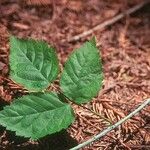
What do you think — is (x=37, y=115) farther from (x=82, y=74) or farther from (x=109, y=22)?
(x=109, y=22)

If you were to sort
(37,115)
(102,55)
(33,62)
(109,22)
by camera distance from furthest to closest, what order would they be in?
(109,22)
(102,55)
(33,62)
(37,115)

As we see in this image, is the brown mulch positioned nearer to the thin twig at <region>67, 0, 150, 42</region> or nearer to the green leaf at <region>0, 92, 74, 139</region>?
the thin twig at <region>67, 0, 150, 42</region>

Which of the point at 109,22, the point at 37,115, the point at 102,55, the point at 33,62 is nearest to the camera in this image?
the point at 37,115

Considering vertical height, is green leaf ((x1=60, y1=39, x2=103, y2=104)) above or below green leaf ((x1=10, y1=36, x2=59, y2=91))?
below

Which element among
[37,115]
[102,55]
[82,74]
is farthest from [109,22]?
[37,115]

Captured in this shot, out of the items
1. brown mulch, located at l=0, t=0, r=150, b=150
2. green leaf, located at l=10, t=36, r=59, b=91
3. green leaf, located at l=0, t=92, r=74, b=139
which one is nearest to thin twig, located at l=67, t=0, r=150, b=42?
brown mulch, located at l=0, t=0, r=150, b=150

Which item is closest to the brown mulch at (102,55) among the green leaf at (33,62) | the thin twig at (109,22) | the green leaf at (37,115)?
the thin twig at (109,22)
